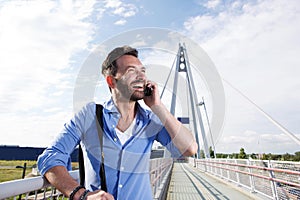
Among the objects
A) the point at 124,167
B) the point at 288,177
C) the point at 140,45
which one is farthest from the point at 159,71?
the point at 288,177

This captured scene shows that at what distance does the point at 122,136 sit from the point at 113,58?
0.38 m

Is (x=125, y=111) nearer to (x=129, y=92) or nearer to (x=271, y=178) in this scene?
(x=129, y=92)

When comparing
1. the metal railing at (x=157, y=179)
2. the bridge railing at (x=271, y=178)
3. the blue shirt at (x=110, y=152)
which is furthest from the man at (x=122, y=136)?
the bridge railing at (x=271, y=178)

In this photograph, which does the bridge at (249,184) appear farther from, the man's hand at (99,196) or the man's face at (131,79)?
the man's face at (131,79)

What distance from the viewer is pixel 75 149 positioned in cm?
110

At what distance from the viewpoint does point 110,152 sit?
1.11m

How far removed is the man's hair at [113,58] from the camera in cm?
124

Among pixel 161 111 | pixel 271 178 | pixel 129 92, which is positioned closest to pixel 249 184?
pixel 271 178

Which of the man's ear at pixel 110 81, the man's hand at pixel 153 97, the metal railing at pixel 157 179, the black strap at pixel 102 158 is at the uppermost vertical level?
the man's ear at pixel 110 81

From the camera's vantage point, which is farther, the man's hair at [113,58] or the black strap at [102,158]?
the man's hair at [113,58]

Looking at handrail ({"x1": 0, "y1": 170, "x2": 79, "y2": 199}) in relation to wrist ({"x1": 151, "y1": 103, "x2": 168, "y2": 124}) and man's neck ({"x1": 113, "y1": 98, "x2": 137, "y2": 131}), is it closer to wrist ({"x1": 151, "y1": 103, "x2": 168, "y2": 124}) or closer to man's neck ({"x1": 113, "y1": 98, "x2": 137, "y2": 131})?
man's neck ({"x1": 113, "y1": 98, "x2": 137, "y2": 131})

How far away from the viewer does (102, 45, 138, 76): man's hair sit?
1244 millimetres

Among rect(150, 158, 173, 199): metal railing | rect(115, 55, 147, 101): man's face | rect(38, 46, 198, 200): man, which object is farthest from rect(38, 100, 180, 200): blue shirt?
rect(150, 158, 173, 199): metal railing

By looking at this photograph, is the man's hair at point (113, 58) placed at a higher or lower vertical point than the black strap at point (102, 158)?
higher
